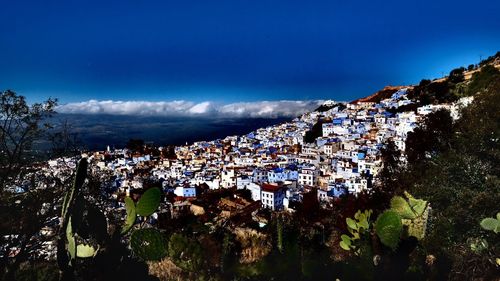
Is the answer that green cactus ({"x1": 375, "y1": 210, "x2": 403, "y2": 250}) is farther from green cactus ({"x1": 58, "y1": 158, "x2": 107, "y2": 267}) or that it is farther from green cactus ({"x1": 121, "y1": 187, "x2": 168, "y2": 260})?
green cactus ({"x1": 58, "y1": 158, "x2": 107, "y2": 267})

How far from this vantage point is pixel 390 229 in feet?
7.94

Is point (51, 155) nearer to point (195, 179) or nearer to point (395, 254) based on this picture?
point (395, 254)

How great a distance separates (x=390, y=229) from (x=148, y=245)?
4.76 ft

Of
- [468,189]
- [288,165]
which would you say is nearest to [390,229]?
[468,189]

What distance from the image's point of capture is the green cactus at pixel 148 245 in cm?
229

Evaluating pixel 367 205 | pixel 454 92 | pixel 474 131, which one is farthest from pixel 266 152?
pixel 474 131

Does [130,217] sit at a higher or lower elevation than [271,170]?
higher

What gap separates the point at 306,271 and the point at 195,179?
29884 mm

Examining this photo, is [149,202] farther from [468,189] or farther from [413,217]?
[468,189]

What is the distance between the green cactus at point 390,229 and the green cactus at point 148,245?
4.33ft

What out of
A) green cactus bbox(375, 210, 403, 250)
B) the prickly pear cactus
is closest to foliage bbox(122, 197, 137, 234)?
green cactus bbox(375, 210, 403, 250)

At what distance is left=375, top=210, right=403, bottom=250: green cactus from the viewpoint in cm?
242

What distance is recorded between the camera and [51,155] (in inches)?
251

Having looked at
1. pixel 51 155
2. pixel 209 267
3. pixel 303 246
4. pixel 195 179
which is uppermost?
pixel 51 155
